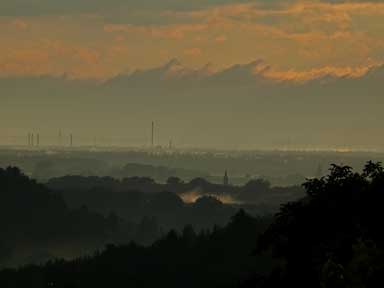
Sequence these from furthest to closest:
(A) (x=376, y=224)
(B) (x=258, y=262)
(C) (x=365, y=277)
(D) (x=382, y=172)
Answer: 1. (B) (x=258, y=262)
2. (D) (x=382, y=172)
3. (A) (x=376, y=224)
4. (C) (x=365, y=277)

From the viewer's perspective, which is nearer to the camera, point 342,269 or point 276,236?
point 342,269

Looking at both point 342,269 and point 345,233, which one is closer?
point 342,269

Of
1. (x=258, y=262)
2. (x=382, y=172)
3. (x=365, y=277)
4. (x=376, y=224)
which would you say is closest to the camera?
(x=365, y=277)

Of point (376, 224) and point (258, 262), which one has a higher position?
point (376, 224)

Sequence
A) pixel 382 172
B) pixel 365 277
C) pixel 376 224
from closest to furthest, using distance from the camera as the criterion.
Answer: pixel 365 277
pixel 376 224
pixel 382 172

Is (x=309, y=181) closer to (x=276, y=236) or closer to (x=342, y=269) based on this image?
(x=276, y=236)

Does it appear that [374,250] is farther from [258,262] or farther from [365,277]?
[258,262]

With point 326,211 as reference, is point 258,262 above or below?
below

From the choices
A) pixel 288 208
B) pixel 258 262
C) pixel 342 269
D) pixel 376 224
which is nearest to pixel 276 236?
pixel 288 208

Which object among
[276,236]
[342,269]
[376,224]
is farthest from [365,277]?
Answer: [276,236]
